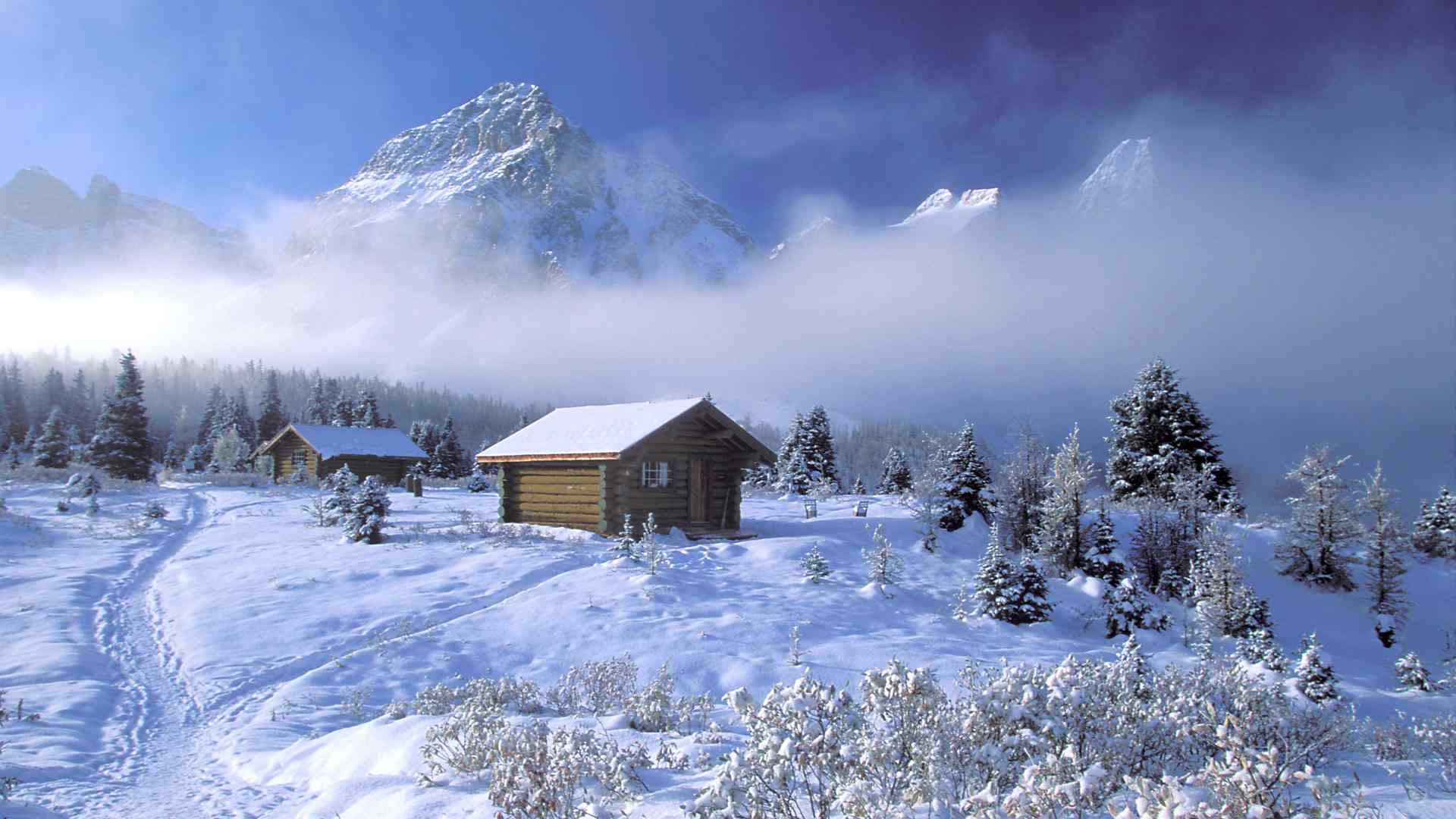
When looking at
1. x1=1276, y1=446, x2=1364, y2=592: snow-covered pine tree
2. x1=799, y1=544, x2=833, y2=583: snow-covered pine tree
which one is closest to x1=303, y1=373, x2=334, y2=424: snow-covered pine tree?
x1=799, y1=544, x2=833, y2=583: snow-covered pine tree

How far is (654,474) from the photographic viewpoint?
22.1 metres

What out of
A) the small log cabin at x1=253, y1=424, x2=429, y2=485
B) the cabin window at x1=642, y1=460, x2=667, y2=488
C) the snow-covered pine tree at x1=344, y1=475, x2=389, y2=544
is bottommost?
the snow-covered pine tree at x1=344, y1=475, x2=389, y2=544

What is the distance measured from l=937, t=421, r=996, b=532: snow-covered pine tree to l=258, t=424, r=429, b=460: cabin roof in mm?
35827

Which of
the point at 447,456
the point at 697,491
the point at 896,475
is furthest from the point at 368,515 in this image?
the point at 447,456

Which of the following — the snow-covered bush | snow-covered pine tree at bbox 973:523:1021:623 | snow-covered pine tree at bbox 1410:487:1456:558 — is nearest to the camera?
the snow-covered bush

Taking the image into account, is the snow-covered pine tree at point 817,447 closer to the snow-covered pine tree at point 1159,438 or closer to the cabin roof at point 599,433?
the snow-covered pine tree at point 1159,438

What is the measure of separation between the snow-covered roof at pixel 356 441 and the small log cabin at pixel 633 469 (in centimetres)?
2476

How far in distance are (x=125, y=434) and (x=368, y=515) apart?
4121 centimetres

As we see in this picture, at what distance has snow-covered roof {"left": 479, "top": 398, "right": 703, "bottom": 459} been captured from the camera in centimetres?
2105

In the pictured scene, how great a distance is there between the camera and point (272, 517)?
972 inches

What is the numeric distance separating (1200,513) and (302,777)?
Answer: 2409 centimetres

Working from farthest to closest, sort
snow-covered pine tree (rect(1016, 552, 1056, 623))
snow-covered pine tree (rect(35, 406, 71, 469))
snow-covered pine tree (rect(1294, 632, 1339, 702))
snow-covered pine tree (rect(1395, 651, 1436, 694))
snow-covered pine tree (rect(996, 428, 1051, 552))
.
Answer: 1. snow-covered pine tree (rect(35, 406, 71, 469))
2. snow-covered pine tree (rect(996, 428, 1051, 552))
3. snow-covered pine tree (rect(1016, 552, 1056, 623))
4. snow-covered pine tree (rect(1395, 651, 1436, 694))
5. snow-covered pine tree (rect(1294, 632, 1339, 702))

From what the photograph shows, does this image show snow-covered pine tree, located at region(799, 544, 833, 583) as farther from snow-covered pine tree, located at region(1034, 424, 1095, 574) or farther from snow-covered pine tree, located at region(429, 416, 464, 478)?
snow-covered pine tree, located at region(429, 416, 464, 478)

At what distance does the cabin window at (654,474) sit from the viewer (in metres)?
21.8
